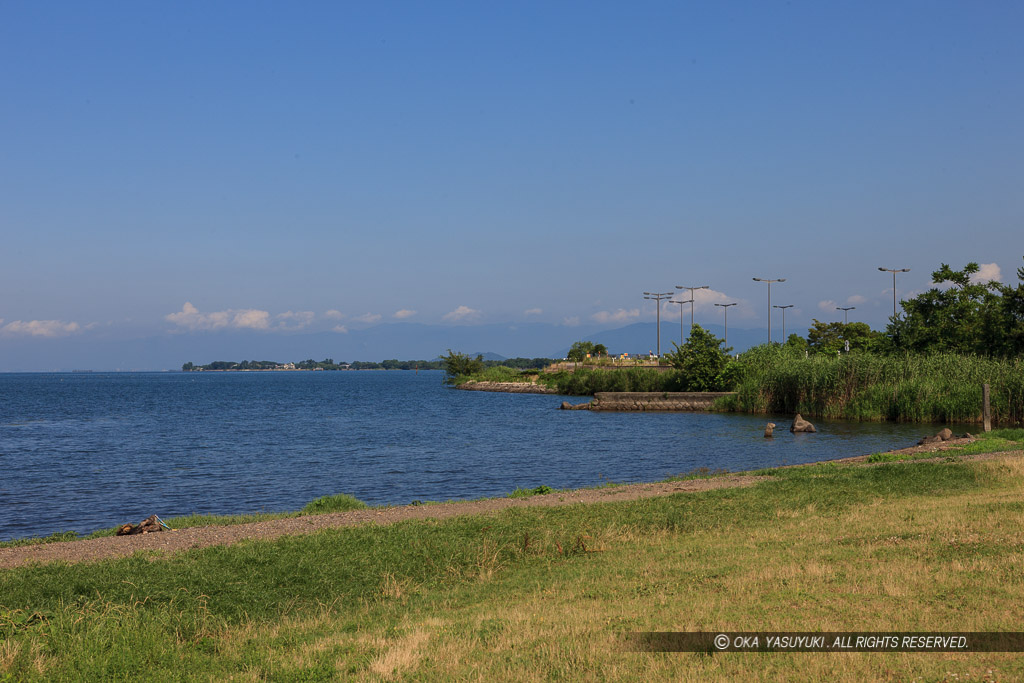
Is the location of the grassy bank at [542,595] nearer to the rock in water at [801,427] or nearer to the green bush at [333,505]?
the green bush at [333,505]

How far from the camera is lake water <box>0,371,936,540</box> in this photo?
88.8 ft

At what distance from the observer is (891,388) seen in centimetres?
5097

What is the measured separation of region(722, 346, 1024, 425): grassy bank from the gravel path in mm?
29907

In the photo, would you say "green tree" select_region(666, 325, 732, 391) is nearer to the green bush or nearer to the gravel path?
the gravel path

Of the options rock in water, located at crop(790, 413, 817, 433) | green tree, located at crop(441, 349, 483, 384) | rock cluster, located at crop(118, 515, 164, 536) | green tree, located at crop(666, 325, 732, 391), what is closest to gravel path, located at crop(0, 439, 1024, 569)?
rock cluster, located at crop(118, 515, 164, 536)

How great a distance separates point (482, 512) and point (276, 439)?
35.0 meters

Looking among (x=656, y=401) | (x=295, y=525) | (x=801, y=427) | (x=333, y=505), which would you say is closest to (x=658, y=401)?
(x=656, y=401)

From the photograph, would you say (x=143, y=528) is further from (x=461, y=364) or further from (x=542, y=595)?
(x=461, y=364)

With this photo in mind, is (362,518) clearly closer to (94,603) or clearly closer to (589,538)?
(589,538)

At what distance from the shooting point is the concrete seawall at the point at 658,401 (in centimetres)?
7206

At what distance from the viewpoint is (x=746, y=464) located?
34.0 metres

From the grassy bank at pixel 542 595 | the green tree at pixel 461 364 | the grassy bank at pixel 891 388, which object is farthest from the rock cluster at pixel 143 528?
the green tree at pixel 461 364

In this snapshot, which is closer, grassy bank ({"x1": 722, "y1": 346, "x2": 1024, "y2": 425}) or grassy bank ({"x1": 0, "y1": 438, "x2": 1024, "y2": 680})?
grassy bank ({"x1": 0, "y1": 438, "x2": 1024, "y2": 680})

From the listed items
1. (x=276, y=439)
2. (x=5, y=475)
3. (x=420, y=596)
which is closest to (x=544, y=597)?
(x=420, y=596)
